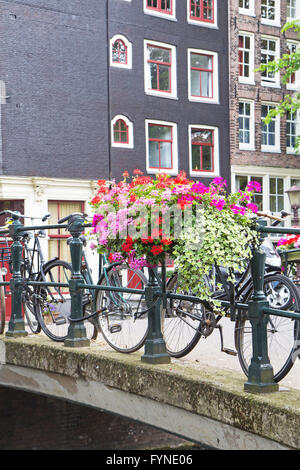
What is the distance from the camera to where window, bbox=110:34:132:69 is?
20328mm

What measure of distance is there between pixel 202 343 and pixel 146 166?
49.0 ft

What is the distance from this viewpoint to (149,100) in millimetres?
20859

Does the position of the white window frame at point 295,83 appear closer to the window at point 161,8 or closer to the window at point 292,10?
the window at point 292,10

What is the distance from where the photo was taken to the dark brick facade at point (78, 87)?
723 inches

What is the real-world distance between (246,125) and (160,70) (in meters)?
3.81

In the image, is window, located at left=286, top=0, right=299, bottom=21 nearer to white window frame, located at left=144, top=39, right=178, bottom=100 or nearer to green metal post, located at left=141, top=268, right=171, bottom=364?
white window frame, located at left=144, top=39, right=178, bottom=100

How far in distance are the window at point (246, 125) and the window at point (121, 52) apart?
456cm

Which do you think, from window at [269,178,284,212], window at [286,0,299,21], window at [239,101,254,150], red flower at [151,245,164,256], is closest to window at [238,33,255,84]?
window at [239,101,254,150]

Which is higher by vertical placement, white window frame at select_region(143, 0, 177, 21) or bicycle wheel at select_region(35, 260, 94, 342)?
white window frame at select_region(143, 0, 177, 21)

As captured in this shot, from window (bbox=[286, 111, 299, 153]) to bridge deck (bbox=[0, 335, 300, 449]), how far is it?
19.5m

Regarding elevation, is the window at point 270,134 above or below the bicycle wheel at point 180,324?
above

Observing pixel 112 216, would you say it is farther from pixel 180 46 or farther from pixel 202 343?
pixel 180 46

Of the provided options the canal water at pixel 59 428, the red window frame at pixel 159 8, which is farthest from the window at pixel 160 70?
the canal water at pixel 59 428

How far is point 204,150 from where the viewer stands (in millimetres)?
22297
